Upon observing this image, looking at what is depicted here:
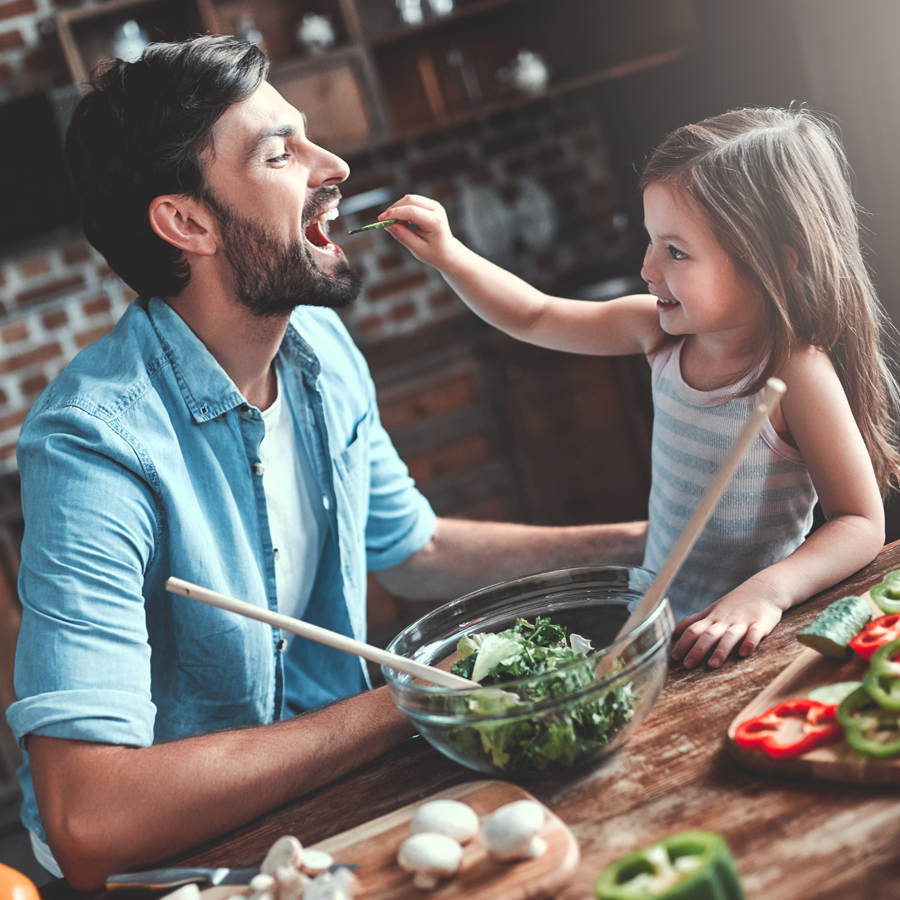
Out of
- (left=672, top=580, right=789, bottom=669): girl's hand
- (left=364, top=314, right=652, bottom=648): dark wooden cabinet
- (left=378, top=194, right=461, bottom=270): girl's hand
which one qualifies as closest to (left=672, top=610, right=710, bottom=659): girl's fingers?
(left=672, top=580, right=789, bottom=669): girl's hand

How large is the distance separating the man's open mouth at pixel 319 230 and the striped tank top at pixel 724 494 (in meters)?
0.61

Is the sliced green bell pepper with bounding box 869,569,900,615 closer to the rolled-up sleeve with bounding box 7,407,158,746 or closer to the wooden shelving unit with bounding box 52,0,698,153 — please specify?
the rolled-up sleeve with bounding box 7,407,158,746

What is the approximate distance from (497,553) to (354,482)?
27 centimetres

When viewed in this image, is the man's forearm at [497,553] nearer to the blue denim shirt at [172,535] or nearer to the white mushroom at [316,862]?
the blue denim shirt at [172,535]

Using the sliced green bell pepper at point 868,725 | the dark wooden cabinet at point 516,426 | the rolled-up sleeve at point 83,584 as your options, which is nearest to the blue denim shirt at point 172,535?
the rolled-up sleeve at point 83,584

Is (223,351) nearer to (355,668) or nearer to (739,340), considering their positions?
(355,668)

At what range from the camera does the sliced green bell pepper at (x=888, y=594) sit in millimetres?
817

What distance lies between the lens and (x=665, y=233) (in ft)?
3.65

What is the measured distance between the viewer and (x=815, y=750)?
673mm

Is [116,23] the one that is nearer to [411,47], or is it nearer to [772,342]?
[411,47]

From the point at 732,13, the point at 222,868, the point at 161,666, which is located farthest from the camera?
the point at 732,13

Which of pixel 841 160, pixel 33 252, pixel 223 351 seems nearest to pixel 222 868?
pixel 223 351

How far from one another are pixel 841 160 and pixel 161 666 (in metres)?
1.16

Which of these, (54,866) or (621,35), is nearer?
(54,866)
